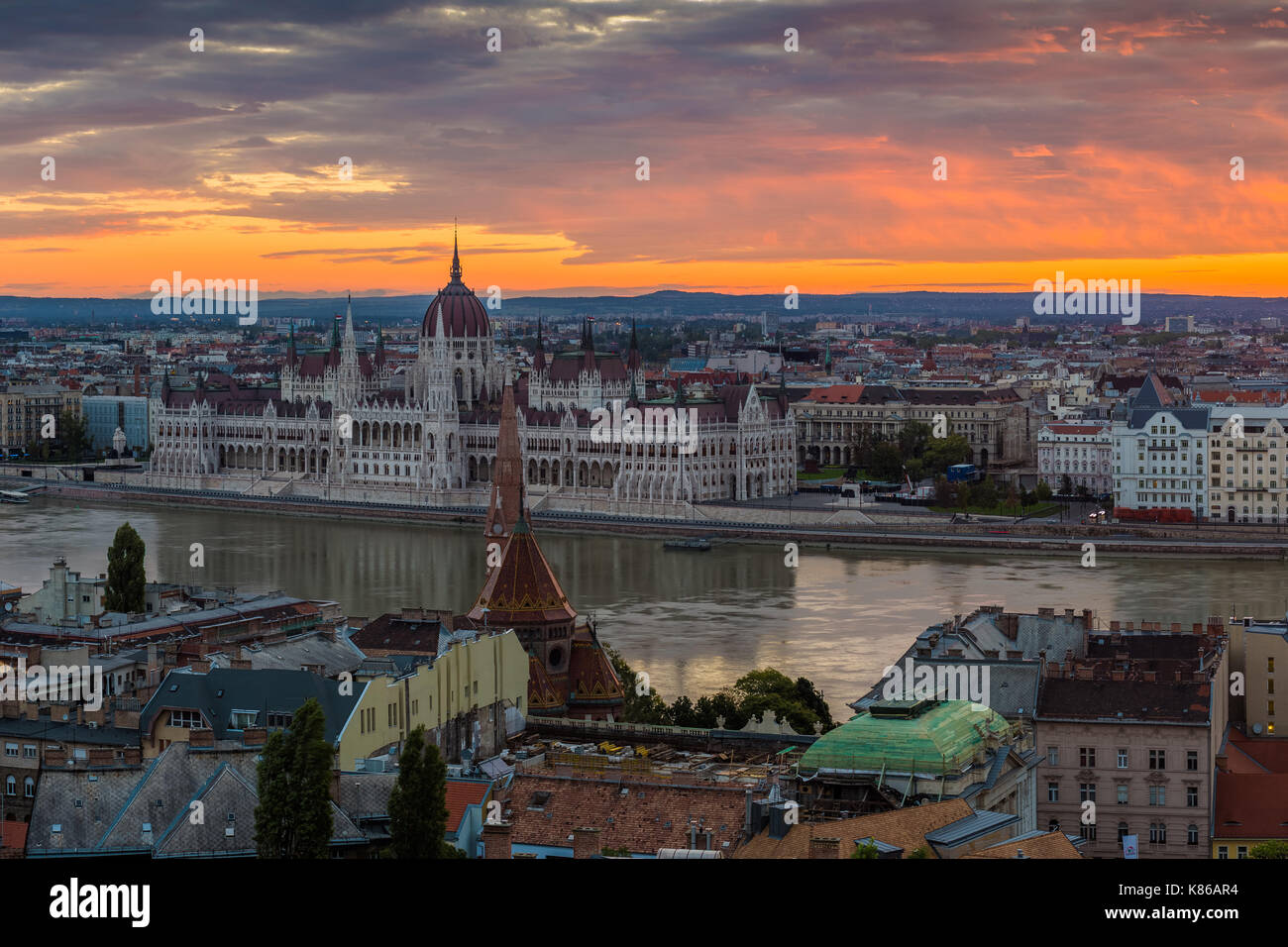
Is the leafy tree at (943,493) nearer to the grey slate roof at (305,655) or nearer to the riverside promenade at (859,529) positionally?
the riverside promenade at (859,529)

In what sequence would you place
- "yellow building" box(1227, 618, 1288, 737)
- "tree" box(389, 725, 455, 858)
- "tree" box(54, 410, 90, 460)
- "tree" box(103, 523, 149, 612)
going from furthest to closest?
"tree" box(54, 410, 90, 460) → "tree" box(103, 523, 149, 612) → "yellow building" box(1227, 618, 1288, 737) → "tree" box(389, 725, 455, 858)

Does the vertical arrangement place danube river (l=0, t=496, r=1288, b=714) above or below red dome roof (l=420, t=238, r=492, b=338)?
below

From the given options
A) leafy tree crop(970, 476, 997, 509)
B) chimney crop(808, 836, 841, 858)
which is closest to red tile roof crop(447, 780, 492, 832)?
chimney crop(808, 836, 841, 858)

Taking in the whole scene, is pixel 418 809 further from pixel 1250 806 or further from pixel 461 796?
pixel 1250 806

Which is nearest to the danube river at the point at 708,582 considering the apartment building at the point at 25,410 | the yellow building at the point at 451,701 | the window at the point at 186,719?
the yellow building at the point at 451,701

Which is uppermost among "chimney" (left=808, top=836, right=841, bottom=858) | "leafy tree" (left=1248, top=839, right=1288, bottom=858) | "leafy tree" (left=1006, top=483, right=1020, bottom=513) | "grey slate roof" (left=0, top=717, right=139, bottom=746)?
"chimney" (left=808, top=836, right=841, bottom=858)

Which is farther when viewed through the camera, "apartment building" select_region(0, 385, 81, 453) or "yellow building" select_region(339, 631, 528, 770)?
"apartment building" select_region(0, 385, 81, 453)

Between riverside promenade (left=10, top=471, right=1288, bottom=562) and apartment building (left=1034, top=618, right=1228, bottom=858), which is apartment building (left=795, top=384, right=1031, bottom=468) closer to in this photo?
riverside promenade (left=10, top=471, right=1288, bottom=562)
